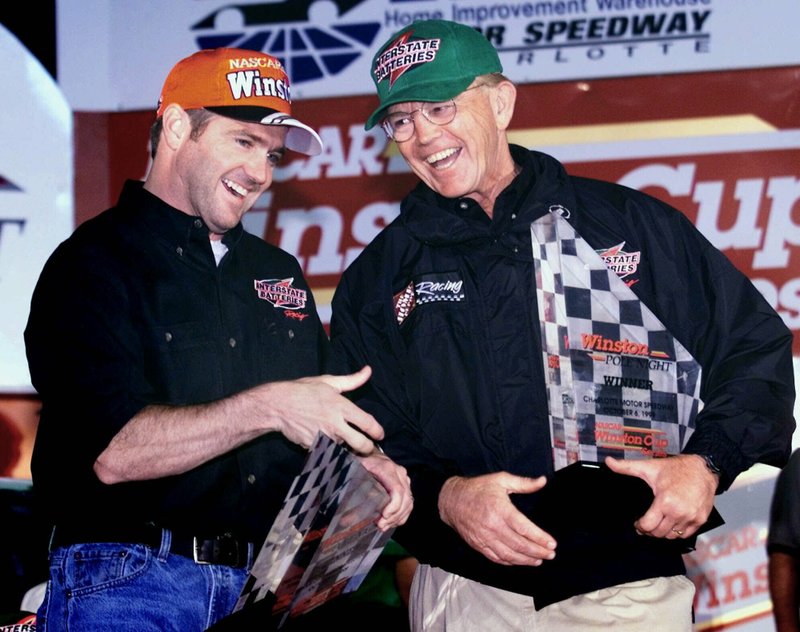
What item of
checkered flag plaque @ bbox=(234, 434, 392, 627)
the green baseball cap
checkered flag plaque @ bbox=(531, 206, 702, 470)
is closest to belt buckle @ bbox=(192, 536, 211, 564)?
checkered flag plaque @ bbox=(234, 434, 392, 627)

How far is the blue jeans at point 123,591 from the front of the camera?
199cm

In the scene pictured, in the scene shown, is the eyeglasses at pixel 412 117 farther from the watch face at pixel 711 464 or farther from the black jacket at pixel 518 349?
the watch face at pixel 711 464

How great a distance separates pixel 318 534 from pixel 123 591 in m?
0.40

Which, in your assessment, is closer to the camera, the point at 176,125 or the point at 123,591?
the point at 123,591

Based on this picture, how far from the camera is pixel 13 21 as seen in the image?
4051mm

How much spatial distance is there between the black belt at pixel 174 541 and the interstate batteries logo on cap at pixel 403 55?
1.02 m

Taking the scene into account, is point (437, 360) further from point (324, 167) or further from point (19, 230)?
point (19, 230)

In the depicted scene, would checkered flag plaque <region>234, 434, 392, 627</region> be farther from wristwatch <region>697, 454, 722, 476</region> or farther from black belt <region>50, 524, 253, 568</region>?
wristwatch <region>697, 454, 722, 476</region>

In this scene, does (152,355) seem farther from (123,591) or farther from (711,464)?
(711,464)

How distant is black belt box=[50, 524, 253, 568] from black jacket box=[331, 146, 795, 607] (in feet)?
1.25

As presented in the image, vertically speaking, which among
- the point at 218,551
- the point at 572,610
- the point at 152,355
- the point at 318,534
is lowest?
the point at 572,610

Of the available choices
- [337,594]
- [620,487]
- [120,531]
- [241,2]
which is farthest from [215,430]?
[241,2]

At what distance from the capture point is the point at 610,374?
7.07ft

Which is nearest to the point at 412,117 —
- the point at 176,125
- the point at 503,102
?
the point at 503,102
